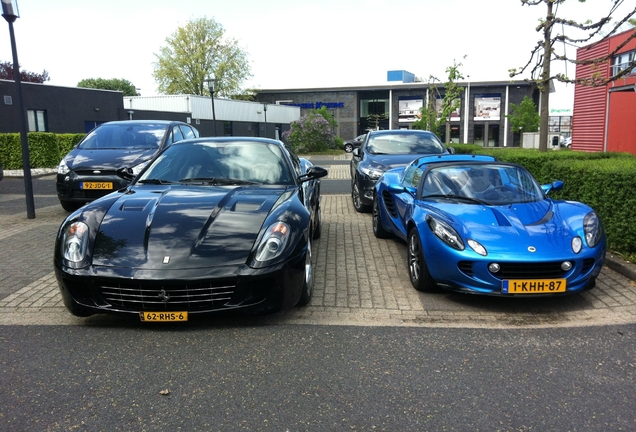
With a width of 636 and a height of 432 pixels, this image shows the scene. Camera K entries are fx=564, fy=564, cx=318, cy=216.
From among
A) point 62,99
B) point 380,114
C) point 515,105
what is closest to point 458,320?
point 62,99

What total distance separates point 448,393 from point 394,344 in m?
0.82

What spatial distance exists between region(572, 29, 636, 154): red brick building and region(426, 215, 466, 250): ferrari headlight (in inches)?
797

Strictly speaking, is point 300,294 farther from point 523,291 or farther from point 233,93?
point 233,93

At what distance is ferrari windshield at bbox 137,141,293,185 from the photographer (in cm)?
563

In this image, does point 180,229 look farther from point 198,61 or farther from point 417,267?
point 198,61

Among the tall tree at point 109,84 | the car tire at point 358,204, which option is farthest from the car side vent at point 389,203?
the tall tree at point 109,84

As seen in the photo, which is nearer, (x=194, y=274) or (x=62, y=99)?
(x=194, y=274)

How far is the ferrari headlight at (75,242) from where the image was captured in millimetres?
4241

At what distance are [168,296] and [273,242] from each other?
0.87 meters

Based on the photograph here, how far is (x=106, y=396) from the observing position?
3207 millimetres

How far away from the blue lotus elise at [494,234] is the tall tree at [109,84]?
3054 inches

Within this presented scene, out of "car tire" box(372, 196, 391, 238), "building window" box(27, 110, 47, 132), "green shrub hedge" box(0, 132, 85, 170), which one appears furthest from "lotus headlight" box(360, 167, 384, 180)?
"building window" box(27, 110, 47, 132)

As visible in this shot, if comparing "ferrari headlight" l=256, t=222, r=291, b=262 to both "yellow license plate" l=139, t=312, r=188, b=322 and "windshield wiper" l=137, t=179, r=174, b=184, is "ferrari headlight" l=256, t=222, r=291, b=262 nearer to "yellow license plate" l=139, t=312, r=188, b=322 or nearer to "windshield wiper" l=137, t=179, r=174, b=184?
"yellow license plate" l=139, t=312, r=188, b=322

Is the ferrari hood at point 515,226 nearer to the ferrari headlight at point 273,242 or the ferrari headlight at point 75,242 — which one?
the ferrari headlight at point 273,242
